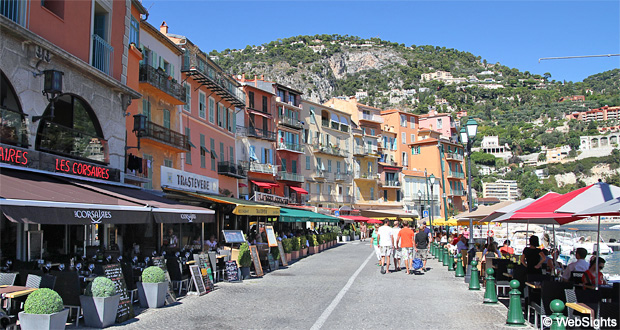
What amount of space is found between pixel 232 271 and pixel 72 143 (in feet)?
18.7

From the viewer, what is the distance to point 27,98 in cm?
1153

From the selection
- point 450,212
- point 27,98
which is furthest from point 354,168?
point 27,98

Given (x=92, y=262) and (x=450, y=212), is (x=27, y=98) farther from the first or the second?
(x=450, y=212)

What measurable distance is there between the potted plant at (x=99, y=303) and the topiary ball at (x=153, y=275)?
5.56 feet

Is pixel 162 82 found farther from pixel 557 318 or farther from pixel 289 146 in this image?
pixel 289 146

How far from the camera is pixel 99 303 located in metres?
8.66

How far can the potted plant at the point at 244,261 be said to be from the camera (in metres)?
16.1

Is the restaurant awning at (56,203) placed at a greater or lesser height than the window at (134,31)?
lesser

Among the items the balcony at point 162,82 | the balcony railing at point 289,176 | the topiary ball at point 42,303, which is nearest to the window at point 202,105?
the balcony at point 162,82

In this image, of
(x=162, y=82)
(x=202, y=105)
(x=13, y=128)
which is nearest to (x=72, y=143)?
(x=13, y=128)

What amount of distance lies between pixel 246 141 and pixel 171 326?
35249mm

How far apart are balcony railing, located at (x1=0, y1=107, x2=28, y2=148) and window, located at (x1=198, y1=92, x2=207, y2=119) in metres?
18.1

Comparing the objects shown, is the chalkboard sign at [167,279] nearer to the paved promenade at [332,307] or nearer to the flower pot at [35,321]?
the paved promenade at [332,307]

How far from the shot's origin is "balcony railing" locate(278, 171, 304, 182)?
160ft
